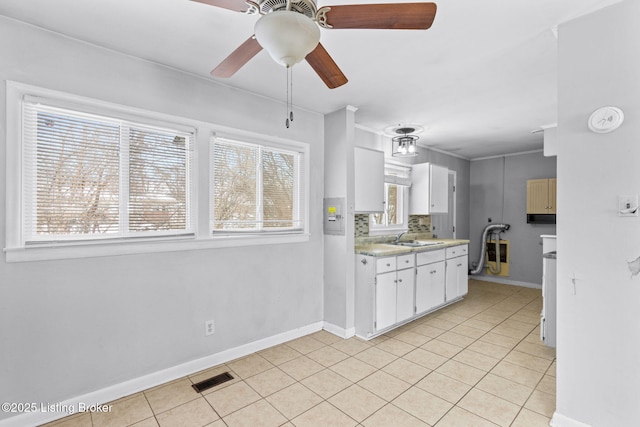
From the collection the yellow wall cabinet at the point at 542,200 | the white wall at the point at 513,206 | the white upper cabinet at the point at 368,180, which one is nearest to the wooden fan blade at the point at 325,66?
the white upper cabinet at the point at 368,180

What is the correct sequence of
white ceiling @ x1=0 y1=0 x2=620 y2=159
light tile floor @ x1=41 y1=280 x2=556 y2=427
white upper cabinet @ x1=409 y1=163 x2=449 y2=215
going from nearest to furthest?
white ceiling @ x1=0 y1=0 x2=620 y2=159 → light tile floor @ x1=41 y1=280 x2=556 y2=427 → white upper cabinet @ x1=409 y1=163 x2=449 y2=215

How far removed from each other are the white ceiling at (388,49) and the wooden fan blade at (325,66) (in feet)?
1.26

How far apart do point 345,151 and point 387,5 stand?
85.4 inches

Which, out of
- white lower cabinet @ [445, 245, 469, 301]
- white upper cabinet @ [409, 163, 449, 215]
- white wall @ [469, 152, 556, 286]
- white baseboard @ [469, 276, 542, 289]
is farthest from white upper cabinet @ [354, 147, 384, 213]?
white baseboard @ [469, 276, 542, 289]

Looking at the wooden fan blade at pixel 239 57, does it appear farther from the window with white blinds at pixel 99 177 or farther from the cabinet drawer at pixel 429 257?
the cabinet drawer at pixel 429 257

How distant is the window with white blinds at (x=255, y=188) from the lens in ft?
9.16

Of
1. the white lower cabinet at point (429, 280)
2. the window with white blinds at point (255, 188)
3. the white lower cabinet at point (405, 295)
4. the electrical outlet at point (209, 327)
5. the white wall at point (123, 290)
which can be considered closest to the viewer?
the white wall at point (123, 290)

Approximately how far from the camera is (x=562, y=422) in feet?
6.15

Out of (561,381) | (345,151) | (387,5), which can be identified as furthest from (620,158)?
(345,151)

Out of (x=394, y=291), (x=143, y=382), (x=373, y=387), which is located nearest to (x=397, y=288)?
(x=394, y=291)

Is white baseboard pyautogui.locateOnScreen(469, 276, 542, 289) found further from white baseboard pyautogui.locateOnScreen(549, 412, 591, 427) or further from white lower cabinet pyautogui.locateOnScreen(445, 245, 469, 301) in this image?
white baseboard pyautogui.locateOnScreen(549, 412, 591, 427)

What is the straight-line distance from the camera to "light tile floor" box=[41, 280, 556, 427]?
202 cm

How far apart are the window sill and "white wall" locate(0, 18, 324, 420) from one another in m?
0.05

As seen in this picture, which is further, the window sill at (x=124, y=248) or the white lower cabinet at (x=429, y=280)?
the white lower cabinet at (x=429, y=280)
